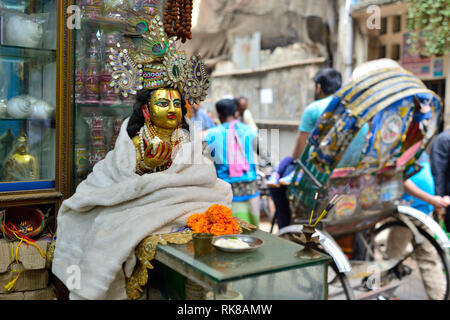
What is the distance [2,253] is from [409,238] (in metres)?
3.51

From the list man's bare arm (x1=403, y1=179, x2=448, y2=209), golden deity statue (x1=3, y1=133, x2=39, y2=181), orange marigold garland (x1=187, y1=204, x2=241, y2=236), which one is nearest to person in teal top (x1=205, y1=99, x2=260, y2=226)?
man's bare arm (x1=403, y1=179, x2=448, y2=209)

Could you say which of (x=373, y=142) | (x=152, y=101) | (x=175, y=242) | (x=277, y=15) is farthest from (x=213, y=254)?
(x=277, y=15)

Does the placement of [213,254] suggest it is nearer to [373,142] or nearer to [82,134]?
[82,134]

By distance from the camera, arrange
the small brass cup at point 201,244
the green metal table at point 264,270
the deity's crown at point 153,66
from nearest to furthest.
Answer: the green metal table at point 264,270, the small brass cup at point 201,244, the deity's crown at point 153,66

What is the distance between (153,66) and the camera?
102 inches

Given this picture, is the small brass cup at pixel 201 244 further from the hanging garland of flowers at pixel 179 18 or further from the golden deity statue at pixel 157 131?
the hanging garland of flowers at pixel 179 18

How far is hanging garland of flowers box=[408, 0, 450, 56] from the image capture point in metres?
→ 5.49

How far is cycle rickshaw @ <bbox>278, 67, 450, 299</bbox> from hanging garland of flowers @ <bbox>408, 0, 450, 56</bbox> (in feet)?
8.42

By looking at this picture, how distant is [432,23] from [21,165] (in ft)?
17.0

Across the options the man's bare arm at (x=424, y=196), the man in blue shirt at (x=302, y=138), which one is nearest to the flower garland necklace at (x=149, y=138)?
the man in blue shirt at (x=302, y=138)

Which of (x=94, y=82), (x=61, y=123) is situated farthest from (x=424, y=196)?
(x=61, y=123)

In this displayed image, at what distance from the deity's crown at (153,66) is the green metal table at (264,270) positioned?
1.05 metres

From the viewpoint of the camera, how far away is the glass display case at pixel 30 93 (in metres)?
2.95

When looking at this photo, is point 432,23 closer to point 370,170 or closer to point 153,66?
point 370,170
